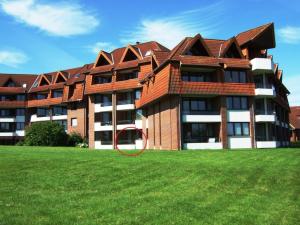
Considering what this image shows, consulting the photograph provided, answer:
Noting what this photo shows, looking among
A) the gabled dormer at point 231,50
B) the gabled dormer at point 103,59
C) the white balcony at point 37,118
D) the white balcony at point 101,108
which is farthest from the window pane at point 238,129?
the white balcony at point 37,118

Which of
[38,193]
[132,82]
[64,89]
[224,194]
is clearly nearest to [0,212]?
[38,193]

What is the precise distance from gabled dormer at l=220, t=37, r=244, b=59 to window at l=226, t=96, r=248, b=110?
4.44 metres

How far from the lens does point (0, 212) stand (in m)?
10.6

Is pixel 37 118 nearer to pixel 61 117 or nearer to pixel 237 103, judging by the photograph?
pixel 61 117

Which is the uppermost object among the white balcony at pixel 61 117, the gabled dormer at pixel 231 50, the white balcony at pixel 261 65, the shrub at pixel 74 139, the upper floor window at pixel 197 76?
the gabled dormer at pixel 231 50

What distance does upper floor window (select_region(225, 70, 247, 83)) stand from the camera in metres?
39.8

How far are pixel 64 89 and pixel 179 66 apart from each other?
31.5 metres

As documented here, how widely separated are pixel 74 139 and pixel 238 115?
29.1 metres

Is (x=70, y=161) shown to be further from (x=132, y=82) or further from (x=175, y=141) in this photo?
(x=132, y=82)

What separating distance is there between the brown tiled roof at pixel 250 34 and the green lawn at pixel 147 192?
25.3 metres

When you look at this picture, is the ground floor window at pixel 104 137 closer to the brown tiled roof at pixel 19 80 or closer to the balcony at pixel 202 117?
the balcony at pixel 202 117

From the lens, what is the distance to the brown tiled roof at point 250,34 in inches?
1688

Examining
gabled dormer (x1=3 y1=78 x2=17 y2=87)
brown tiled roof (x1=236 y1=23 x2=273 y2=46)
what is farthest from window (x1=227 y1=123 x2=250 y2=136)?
gabled dormer (x1=3 y1=78 x2=17 y2=87)

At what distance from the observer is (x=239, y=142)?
39531 millimetres
